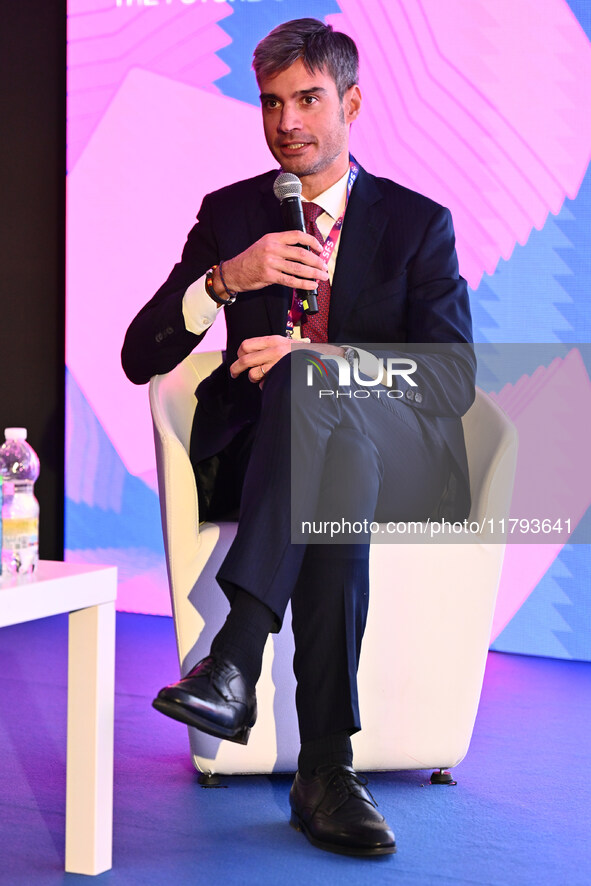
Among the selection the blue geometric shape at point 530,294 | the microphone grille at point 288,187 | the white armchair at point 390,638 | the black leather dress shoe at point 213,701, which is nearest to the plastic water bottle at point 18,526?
the black leather dress shoe at point 213,701

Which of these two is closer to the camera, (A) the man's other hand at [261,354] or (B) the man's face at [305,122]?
(A) the man's other hand at [261,354]

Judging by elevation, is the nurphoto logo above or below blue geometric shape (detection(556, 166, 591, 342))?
below

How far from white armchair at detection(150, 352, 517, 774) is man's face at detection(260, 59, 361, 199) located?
2.32 feet

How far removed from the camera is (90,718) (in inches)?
59.9

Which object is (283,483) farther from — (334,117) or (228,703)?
(334,117)

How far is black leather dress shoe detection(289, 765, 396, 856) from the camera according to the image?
1.63 metres

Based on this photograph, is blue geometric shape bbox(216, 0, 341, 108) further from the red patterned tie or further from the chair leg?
the chair leg

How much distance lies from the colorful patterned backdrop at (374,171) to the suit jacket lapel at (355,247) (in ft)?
3.43

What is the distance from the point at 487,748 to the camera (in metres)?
2.29

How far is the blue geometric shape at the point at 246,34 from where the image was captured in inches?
141

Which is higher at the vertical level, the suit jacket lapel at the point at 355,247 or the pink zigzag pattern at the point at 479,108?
the pink zigzag pattern at the point at 479,108

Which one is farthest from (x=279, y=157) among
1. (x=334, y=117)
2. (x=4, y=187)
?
(x=4, y=187)

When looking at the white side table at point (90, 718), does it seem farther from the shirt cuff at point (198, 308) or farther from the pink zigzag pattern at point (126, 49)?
the pink zigzag pattern at point (126, 49)

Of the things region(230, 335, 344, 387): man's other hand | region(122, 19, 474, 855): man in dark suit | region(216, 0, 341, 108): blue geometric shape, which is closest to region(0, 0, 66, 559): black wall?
region(216, 0, 341, 108): blue geometric shape
